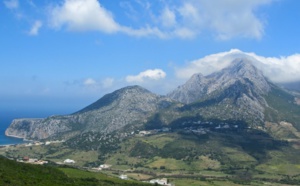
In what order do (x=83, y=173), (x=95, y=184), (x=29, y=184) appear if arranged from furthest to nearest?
(x=83, y=173) → (x=95, y=184) → (x=29, y=184)

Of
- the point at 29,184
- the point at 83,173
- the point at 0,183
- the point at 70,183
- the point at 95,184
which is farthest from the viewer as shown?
the point at 83,173

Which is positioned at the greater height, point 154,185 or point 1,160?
point 1,160

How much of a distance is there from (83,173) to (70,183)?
141 ft

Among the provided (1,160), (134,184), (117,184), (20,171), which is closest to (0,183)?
(20,171)

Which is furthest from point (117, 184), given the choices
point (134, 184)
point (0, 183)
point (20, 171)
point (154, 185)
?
point (0, 183)

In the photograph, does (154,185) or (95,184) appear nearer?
(95,184)

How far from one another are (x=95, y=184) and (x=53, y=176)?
17.4 meters

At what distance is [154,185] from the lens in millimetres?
193375

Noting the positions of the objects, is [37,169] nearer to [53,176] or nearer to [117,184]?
[53,176]

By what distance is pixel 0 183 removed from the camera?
125812 millimetres

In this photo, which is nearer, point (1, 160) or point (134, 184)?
point (1, 160)

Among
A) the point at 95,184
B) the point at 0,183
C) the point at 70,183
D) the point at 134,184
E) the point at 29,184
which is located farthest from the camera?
the point at 134,184

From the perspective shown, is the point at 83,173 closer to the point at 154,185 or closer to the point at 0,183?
the point at 154,185

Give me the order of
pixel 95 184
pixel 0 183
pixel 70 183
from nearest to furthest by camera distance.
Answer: pixel 0 183
pixel 70 183
pixel 95 184
